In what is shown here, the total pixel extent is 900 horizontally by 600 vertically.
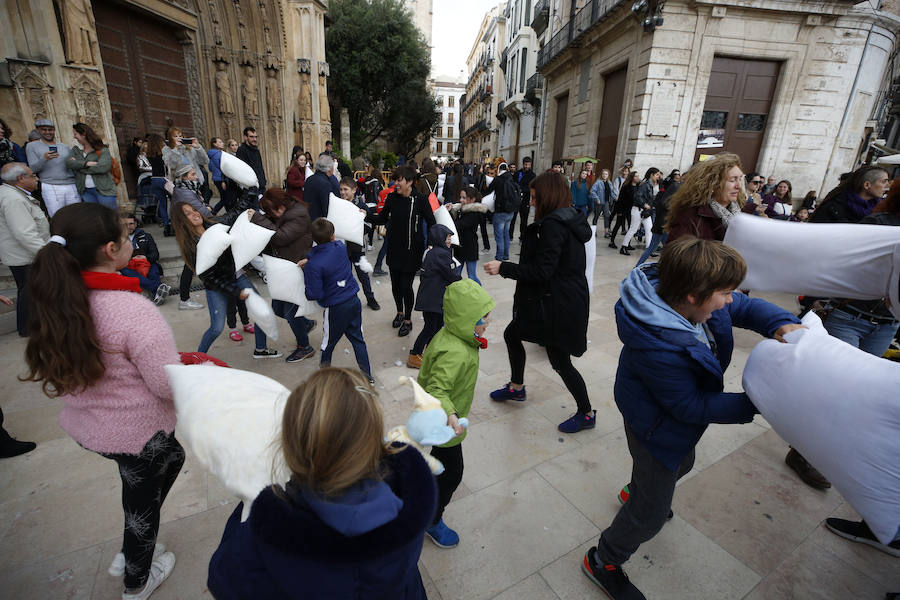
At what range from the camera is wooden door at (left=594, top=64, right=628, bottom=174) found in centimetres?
1273

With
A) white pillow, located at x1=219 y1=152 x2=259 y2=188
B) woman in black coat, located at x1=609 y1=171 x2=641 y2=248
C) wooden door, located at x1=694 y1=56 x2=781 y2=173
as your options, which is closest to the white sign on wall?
wooden door, located at x1=694 y1=56 x2=781 y2=173

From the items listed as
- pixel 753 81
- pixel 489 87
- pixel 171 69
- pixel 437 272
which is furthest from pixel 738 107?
pixel 489 87

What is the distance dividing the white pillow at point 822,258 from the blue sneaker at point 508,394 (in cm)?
190

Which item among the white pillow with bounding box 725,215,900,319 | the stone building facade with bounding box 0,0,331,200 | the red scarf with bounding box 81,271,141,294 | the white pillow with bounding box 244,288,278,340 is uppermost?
the stone building facade with bounding box 0,0,331,200

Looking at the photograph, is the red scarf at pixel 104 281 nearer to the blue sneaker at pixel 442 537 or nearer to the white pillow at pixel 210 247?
the blue sneaker at pixel 442 537

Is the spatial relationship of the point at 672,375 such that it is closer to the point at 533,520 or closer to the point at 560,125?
the point at 533,520

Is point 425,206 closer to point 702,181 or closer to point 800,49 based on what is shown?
point 702,181

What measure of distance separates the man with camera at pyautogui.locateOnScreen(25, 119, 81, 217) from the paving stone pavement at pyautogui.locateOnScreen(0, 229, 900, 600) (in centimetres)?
326

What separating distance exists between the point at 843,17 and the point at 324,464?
16667 millimetres

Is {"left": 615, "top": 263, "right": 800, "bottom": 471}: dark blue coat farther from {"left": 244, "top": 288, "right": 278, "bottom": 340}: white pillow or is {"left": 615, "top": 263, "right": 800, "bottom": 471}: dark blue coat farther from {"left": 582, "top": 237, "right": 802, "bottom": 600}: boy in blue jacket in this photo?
{"left": 244, "top": 288, "right": 278, "bottom": 340}: white pillow

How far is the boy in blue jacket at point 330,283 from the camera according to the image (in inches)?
128

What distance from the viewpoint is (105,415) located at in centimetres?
150

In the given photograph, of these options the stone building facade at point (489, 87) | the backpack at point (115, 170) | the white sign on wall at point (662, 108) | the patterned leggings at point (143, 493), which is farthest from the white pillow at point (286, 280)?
the stone building facade at point (489, 87)

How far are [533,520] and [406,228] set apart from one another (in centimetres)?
315
